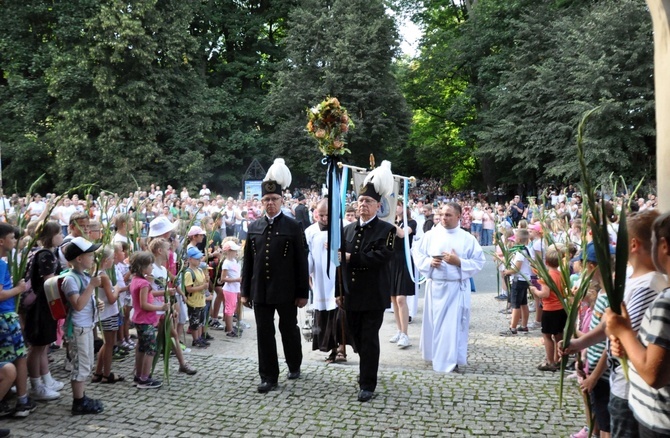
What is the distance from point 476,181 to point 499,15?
12.6 m

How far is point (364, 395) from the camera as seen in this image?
5695 millimetres

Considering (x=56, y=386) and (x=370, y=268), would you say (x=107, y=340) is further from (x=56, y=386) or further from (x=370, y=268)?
(x=370, y=268)

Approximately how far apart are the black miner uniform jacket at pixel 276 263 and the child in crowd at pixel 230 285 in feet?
8.06

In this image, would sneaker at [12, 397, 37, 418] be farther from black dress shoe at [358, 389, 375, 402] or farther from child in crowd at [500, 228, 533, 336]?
child in crowd at [500, 228, 533, 336]

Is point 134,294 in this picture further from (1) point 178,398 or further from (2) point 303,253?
(2) point 303,253

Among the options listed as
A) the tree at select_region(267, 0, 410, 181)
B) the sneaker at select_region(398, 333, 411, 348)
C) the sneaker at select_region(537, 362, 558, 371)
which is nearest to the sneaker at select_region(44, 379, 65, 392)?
the sneaker at select_region(398, 333, 411, 348)

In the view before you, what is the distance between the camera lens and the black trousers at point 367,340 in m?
5.82

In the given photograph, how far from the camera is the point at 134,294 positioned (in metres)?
6.04

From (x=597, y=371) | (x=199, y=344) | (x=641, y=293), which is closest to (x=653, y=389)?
(x=641, y=293)

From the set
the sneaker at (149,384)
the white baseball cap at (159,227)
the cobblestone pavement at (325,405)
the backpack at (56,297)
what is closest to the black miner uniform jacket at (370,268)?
the cobblestone pavement at (325,405)

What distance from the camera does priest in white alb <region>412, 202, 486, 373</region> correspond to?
7.02m

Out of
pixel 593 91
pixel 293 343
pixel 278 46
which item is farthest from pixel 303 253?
pixel 278 46

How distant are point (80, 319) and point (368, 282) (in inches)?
108

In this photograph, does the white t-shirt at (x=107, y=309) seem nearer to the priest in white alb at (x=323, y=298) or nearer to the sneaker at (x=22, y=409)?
the sneaker at (x=22, y=409)
